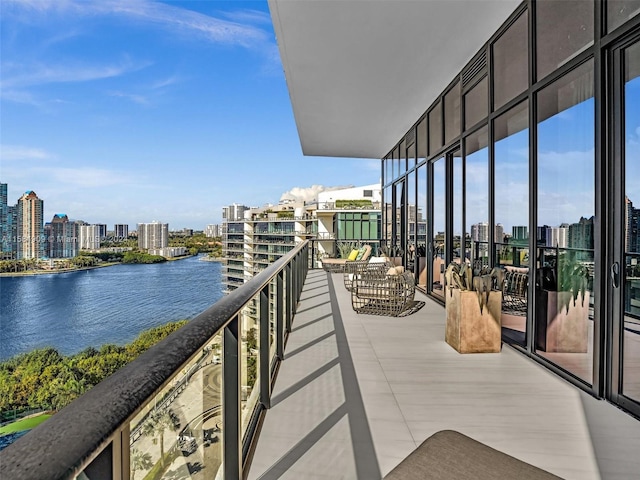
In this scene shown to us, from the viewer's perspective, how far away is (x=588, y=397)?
3021mm

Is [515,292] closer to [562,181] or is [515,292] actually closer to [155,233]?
[562,181]

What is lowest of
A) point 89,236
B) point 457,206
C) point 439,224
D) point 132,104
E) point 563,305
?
point 563,305

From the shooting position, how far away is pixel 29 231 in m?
14.9

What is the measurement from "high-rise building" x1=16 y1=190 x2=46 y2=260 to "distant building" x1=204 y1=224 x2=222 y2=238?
18397 mm

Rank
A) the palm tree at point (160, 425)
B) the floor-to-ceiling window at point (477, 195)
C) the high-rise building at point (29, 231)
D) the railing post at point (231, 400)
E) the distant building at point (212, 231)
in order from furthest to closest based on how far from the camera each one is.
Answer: the distant building at point (212, 231) < the high-rise building at point (29, 231) < the floor-to-ceiling window at point (477, 195) < the railing post at point (231, 400) < the palm tree at point (160, 425)

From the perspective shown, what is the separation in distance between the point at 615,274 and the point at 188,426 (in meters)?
2.87

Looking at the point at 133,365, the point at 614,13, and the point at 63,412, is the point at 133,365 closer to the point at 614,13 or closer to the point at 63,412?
the point at 63,412

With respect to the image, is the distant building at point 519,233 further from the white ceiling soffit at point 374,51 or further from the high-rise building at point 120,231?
the high-rise building at point 120,231

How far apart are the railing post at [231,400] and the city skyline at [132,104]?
1048 inches

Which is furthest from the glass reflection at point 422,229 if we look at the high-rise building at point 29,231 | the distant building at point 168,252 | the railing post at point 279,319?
the distant building at point 168,252

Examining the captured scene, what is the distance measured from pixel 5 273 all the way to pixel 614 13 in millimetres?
18735

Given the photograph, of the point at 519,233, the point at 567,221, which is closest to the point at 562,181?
the point at 567,221

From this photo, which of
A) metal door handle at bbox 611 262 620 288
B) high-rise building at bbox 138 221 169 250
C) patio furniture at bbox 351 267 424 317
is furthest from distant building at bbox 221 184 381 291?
metal door handle at bbox 611 262 620 288

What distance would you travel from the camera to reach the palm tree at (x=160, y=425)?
94 centimetres
